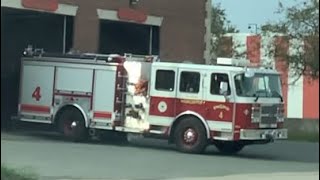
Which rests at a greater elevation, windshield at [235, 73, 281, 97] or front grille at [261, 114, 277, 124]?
windshield at [235, 73, 281, 97]

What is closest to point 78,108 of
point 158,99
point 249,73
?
point 158,99

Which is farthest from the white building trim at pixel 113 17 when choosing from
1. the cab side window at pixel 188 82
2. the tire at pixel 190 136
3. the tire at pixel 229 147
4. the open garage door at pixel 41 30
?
the tire at pixel 190 136

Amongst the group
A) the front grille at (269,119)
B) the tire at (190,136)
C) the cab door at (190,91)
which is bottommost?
the tire at (190,136)

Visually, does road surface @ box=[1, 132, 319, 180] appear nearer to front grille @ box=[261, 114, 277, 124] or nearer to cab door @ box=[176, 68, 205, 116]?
front grille @ box=[261, 114, 277, 124]

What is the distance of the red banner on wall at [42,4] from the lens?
28188 millimetres

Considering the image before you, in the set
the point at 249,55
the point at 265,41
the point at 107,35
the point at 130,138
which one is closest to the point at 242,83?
the point at 249,55

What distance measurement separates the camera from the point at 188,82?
22359mm

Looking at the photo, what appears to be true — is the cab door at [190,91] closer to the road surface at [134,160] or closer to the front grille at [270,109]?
the road surface at [134,160]

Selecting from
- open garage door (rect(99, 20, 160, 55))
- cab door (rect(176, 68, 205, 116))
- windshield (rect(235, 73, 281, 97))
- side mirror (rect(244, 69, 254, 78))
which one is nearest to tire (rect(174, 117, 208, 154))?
cab door (rect(176, 68, 205, 116))

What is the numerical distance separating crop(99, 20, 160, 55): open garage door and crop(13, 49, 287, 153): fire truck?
6767 millimetres

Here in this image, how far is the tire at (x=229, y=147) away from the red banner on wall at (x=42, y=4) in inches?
342

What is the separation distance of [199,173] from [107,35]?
15639 mm

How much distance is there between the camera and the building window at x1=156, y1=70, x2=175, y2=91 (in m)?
22.5

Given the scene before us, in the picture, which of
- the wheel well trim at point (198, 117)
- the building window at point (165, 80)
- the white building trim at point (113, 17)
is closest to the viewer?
the wheel well trim at point (198, 117)
